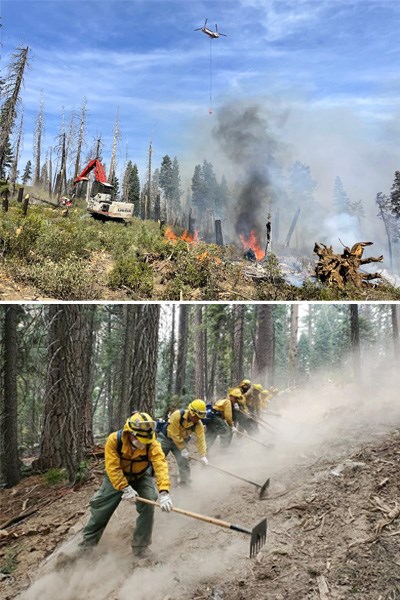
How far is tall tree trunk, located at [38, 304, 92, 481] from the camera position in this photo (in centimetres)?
798

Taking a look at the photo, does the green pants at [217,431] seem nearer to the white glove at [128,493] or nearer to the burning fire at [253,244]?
the burning fire at [253,244]

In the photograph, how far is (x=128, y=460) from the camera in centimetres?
615

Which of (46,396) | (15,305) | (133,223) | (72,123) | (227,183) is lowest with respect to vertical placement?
(46,396)

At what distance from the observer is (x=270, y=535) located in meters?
5.97

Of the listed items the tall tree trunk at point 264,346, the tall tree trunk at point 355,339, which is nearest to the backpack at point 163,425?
the tall tree trunk at point 264,346

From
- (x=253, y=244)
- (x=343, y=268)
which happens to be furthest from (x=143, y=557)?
(x=253, y=244)

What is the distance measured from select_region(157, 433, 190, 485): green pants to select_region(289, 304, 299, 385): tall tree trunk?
13.4ft

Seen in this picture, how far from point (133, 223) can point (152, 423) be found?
33.5 ft

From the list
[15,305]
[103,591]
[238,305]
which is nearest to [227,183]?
[238,305]

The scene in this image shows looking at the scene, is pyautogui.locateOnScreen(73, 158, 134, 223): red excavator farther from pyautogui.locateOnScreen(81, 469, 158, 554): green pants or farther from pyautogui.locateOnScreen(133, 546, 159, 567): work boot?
pyautogui.locateOnScreen(133, 546, 159, 567): work boot

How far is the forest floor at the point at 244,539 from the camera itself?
513cm

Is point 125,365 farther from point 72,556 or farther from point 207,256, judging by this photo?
point 72,556

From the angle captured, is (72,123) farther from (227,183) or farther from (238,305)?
(238,305)

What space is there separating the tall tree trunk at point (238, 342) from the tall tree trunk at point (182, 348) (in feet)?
3.63
